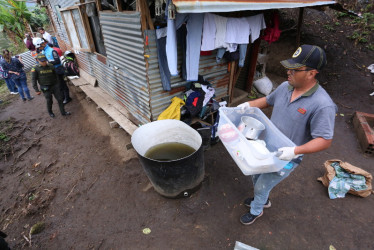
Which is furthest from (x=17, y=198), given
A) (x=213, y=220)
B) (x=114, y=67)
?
(x=213, y=220)

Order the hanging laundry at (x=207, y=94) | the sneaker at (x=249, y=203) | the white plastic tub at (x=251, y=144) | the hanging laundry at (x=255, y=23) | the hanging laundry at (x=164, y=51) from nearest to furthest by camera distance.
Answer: the white plastic tub at (x=251, y=144)
the sneaker at (x=249, y=203)
the hanging laundry at (x=164, y=51)
the hanging laundry at (x=255, y=23)
the hanging laundry at (x=207, y=94)

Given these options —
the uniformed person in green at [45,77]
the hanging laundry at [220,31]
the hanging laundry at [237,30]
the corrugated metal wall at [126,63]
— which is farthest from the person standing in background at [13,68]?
the hanging laundry at [237,30]

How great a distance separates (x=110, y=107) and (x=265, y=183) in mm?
5061

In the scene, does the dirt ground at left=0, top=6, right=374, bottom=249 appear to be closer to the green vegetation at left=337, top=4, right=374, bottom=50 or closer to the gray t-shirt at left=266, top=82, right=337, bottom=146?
the gray t-shirt at left=266, top=82, right=337, bottom=146

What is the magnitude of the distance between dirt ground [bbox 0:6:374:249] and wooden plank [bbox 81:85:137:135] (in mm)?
479

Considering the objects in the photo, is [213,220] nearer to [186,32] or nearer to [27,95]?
[186,32]

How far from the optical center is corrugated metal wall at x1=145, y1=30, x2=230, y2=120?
3855mm

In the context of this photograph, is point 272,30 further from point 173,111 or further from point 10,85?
point 10,85

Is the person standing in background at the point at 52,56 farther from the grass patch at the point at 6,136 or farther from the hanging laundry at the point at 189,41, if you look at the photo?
the hanging laundry at the point at 189,41

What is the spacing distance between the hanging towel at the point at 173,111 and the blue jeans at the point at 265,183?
2.31 metres

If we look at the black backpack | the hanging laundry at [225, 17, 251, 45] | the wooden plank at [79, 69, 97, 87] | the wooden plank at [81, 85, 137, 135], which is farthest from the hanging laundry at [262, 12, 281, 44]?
the black backpack

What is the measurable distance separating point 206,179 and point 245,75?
4.72m

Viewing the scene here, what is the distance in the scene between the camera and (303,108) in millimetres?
2045

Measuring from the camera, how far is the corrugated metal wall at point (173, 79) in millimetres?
3855
